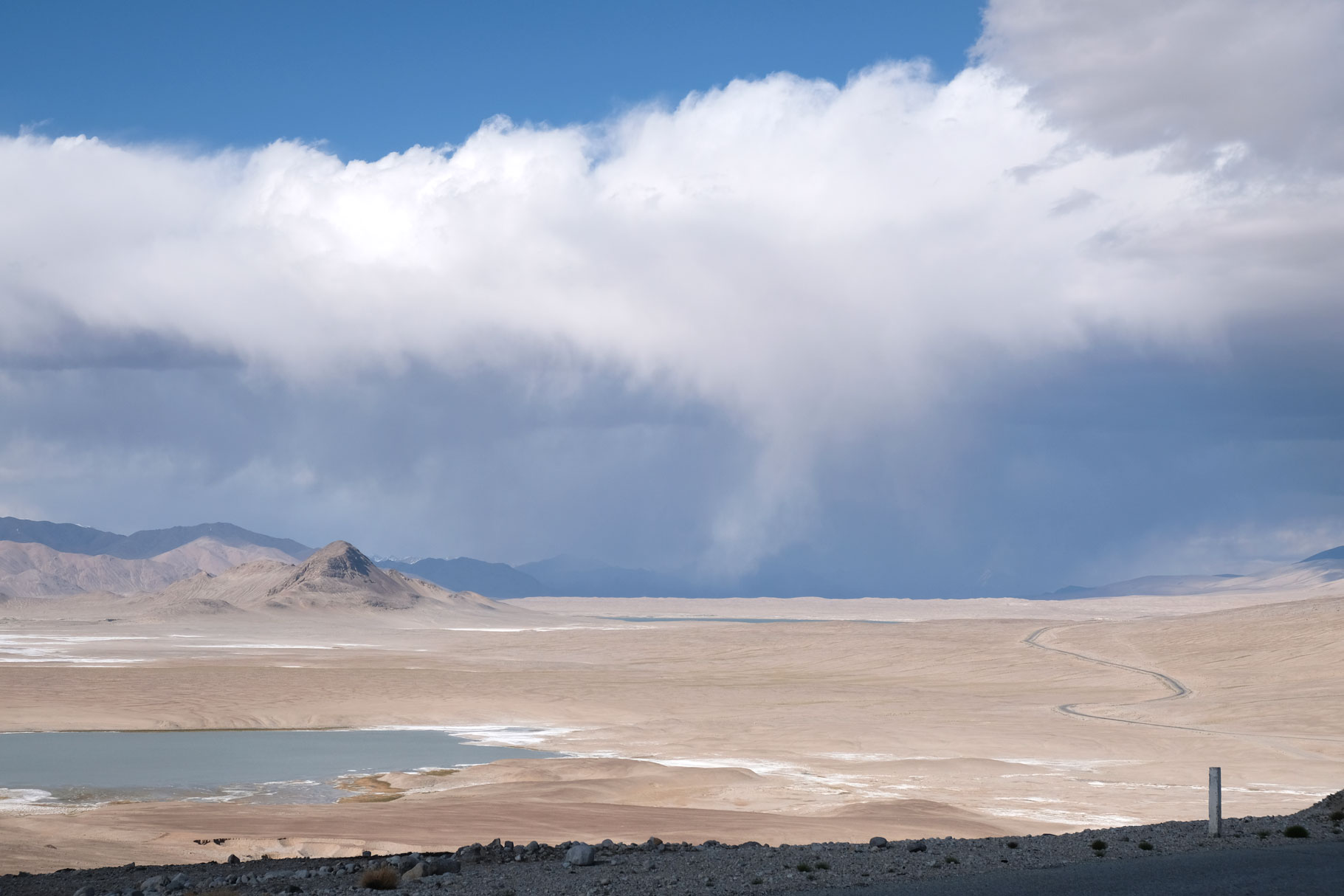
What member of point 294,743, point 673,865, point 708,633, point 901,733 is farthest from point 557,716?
point 708,633

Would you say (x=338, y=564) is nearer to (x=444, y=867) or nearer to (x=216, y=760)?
(x=216, y=760)

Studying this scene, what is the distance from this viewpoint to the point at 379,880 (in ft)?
41.2

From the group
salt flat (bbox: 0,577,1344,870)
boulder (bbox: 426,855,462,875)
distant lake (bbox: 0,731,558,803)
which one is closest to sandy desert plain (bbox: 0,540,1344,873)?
salt flat (bbox: 0,577,1344,870)

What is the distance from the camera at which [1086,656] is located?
7869 centimetres

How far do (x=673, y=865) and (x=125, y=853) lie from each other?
11.7 m

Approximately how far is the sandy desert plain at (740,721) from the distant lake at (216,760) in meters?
1.78

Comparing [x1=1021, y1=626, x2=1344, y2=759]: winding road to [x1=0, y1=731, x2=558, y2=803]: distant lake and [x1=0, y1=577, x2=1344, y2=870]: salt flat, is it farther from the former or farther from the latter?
[x1=0, y1=731, x2=558, y2=803]: distant lake

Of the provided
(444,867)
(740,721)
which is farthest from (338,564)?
(444,867)

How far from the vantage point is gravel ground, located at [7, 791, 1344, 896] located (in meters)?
Result: 12.2

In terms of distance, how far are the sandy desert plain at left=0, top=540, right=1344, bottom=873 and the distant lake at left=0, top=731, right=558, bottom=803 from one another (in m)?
1.78

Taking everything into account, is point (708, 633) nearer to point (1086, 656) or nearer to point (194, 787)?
point (1086, 656)

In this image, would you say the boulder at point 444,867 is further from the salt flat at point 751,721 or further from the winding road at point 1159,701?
the winding road at point 1159,701

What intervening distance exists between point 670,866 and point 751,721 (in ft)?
116

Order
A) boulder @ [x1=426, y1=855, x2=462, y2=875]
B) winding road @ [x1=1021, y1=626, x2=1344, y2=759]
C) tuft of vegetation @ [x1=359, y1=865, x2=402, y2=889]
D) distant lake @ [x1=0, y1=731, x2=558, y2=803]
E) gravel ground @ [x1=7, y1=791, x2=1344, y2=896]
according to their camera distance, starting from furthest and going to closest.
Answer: winding road @ [x1=1021, y1=626, x2=1344, y2=759]
distant lake @ [x1=0, y1=731, x2=558, y2=803]
boulder @ [x1=426, y1=855, x2=462, y2=875]
tuft of vegetation @ [x1=359, y1=865, x2=402, y2=889]
gravel ground @ [x1=7, y1=791, x2=1344, y2=896]
